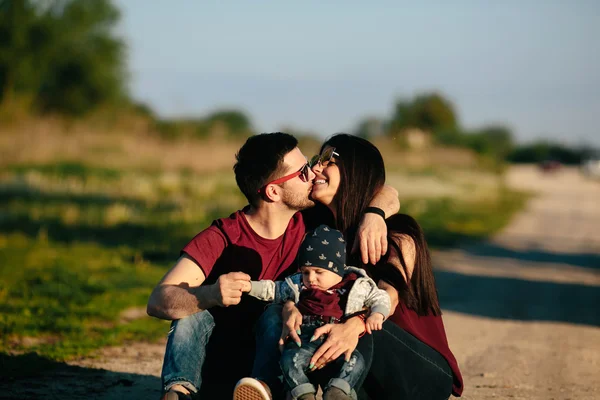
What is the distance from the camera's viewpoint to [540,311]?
905 centimetres

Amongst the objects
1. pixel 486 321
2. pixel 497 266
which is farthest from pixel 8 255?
pixel 497 266

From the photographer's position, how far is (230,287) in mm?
3543

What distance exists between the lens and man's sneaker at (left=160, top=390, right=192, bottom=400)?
355 cm

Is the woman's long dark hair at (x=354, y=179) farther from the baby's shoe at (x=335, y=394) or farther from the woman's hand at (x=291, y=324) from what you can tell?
the baby's shoe at (x=335, y=394)

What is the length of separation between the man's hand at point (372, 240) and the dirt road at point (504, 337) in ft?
5.77

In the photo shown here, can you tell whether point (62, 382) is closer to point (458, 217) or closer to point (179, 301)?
point (179, 301)

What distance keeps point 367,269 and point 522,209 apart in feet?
85.0

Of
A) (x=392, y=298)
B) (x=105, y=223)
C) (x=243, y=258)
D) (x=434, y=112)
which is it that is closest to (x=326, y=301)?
(x=392, y=298)

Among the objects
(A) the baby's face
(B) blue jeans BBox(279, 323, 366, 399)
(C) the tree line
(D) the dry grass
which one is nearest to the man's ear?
(A) the baby's face

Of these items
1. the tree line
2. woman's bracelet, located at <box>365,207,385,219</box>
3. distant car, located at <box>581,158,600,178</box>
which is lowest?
distant car, located at <box>581,158,600,178</box>

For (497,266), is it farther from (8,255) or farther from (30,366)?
(30,366)

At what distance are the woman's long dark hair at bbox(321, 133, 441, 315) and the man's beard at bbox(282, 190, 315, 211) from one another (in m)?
0.16

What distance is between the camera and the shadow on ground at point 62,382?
4.99 m

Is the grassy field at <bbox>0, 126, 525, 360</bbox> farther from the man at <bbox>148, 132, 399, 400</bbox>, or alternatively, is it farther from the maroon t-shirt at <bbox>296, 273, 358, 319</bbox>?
the maroon t-shirt at <bbox>296, 273, 358, 319</bbox>
